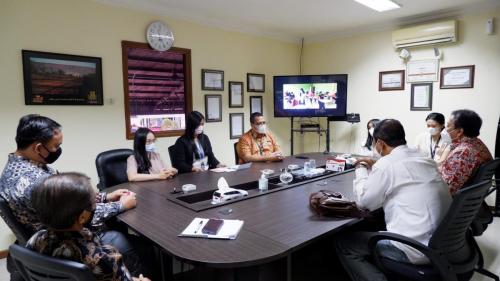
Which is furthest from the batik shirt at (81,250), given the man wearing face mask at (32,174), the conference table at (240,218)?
the man wearing face mask at (32,174)

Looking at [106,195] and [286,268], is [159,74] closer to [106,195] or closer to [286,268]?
[106,195]

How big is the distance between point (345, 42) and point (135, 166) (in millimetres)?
3809

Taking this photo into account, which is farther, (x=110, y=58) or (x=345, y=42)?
(x=345, y=42)

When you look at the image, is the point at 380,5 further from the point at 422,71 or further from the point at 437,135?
the point at 437,135

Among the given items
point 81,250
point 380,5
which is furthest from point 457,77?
point 81,250

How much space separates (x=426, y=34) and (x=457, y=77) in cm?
66

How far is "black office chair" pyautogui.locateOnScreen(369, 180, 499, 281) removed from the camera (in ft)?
4.77

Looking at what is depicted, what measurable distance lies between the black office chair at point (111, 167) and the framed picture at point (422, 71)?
368cm

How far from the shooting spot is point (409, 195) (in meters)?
1.58

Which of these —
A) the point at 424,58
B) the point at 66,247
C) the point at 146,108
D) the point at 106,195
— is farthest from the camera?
the point at 424,58

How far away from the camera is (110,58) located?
3416 mm

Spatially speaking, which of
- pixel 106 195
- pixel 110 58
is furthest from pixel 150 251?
pixel 110 58

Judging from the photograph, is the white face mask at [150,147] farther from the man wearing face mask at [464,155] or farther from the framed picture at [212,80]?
the man wearing face mask at [464,155]

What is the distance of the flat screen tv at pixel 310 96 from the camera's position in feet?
15.6
